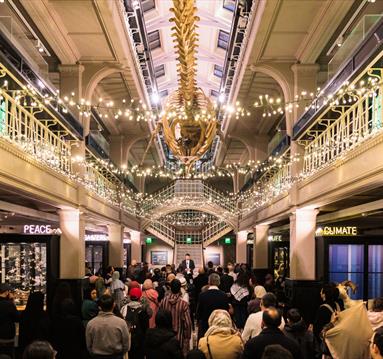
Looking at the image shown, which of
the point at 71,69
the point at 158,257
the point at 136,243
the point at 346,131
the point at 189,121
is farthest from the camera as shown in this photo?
the point at 158,257

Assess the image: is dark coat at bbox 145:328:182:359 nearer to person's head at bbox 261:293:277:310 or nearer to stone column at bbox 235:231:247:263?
person's head at bbox 261:293:277:310

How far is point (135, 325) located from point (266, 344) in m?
3.40

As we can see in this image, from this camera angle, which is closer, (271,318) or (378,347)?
(378,347)

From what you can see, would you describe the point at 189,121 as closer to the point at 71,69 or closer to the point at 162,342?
the point at 71,69

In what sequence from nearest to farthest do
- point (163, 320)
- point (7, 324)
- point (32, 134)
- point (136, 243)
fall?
point (163, 320), point (7, 324), point (32, 134), point (136, 243)

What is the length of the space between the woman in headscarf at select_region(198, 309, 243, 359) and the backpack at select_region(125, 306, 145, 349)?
2.46 m

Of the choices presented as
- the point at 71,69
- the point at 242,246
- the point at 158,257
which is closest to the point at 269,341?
the point at 71,69

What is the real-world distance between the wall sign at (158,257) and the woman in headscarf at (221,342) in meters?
29.8

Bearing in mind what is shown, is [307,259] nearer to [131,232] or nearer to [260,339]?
[260,339]

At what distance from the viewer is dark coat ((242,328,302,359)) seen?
4.53 m

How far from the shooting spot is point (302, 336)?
6.15 metres

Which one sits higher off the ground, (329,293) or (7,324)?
(329,293)

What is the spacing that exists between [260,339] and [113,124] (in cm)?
1667

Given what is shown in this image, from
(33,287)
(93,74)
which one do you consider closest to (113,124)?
(93,74)
